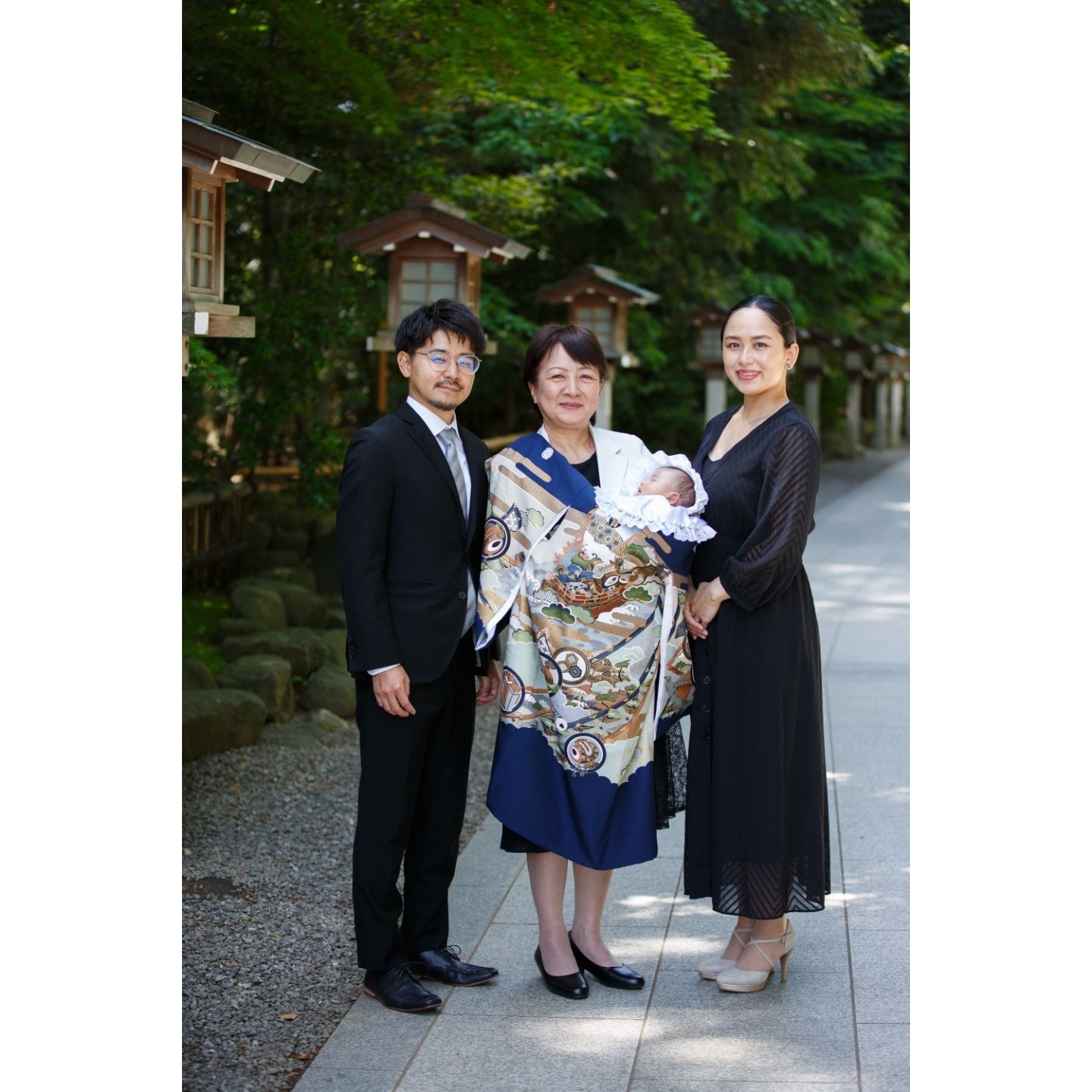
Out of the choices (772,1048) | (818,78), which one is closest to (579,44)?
(818,78)

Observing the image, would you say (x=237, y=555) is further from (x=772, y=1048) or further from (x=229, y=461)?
(x=772, y=1048)

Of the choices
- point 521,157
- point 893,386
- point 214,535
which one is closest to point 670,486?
point 214,535

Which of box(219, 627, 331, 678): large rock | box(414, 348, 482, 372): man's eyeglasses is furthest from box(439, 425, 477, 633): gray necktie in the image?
Result: box(219, 627, 331, 678): large rock

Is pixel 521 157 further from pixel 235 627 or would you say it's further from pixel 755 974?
pixel 755 974

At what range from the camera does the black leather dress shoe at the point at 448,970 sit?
3855 millimetres

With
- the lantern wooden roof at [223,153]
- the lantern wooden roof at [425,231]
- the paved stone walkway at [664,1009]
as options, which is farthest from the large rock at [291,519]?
the lantern wooden roof at [223,153]

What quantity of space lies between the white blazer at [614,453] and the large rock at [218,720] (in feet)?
10.4

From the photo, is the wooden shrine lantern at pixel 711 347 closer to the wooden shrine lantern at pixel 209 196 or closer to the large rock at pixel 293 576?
the large rock at pixel 293 576

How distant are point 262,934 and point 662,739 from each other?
58.8 inches

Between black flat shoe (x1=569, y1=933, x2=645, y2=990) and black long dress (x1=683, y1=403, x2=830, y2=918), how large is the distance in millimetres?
312

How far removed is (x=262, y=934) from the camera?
4.32m

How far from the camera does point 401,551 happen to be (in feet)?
12.0
